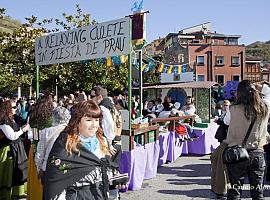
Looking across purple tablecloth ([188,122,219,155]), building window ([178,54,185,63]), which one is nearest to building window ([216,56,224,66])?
building window ([178,54,185,63])

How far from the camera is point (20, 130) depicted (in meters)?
5.43

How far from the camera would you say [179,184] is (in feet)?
21.2

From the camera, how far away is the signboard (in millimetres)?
6031

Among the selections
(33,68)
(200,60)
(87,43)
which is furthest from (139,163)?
(200,60)

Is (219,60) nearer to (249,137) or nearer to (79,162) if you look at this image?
(249,137)

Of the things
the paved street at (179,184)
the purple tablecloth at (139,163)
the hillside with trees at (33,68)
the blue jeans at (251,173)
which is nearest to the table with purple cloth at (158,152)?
the purple tablecloth at (139,163)

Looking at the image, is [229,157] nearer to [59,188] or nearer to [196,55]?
[59,188]

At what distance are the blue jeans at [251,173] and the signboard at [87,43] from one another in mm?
2812

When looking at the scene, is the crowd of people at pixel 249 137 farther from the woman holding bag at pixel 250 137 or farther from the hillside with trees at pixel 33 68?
the hillside with trees at pixel 33 68

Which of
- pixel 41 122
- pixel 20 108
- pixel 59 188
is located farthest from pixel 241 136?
pixel 20 108

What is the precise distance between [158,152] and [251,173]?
331 cm

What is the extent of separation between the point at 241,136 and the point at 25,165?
352cm

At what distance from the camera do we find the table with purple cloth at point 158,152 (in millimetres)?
5904

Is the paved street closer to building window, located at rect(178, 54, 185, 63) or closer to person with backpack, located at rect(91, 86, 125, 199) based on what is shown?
person with backpack, located at rect(91, 86, 125, 199)
